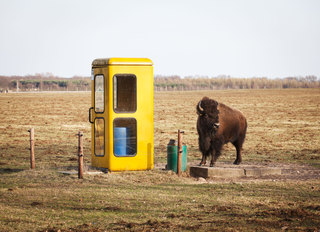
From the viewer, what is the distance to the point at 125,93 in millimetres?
13609

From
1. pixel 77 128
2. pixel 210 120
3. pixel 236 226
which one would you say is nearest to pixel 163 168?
pixel 210 120

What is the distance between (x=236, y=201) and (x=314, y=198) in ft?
5.28

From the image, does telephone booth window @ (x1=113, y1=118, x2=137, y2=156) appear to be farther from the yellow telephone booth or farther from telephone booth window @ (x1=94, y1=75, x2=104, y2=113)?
telephone booth window @ (x1=94, y1=75, x2=104, y2=113)

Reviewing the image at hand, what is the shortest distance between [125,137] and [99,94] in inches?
48.5

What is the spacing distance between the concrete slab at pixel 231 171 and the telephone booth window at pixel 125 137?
1.65 meters

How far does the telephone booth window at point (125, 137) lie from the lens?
1327 centimetres

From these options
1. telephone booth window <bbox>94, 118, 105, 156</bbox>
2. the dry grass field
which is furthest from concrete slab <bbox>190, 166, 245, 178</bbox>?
telephone booth window <bbox>94, 118, 105, 156</bbox>

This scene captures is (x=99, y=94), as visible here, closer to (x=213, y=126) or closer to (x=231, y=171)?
(x=213, y=126)

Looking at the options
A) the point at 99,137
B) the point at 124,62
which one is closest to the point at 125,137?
the point at 99,137

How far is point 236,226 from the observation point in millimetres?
8273

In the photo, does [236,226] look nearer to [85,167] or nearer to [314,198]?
[314,198]

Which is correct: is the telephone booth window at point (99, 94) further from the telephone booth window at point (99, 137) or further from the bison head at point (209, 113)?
the bison head at point (209, 113)

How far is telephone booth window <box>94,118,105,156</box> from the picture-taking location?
13.4 m

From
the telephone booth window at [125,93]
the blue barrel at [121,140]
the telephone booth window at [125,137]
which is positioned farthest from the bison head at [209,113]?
the blue barrel at [121,140]
